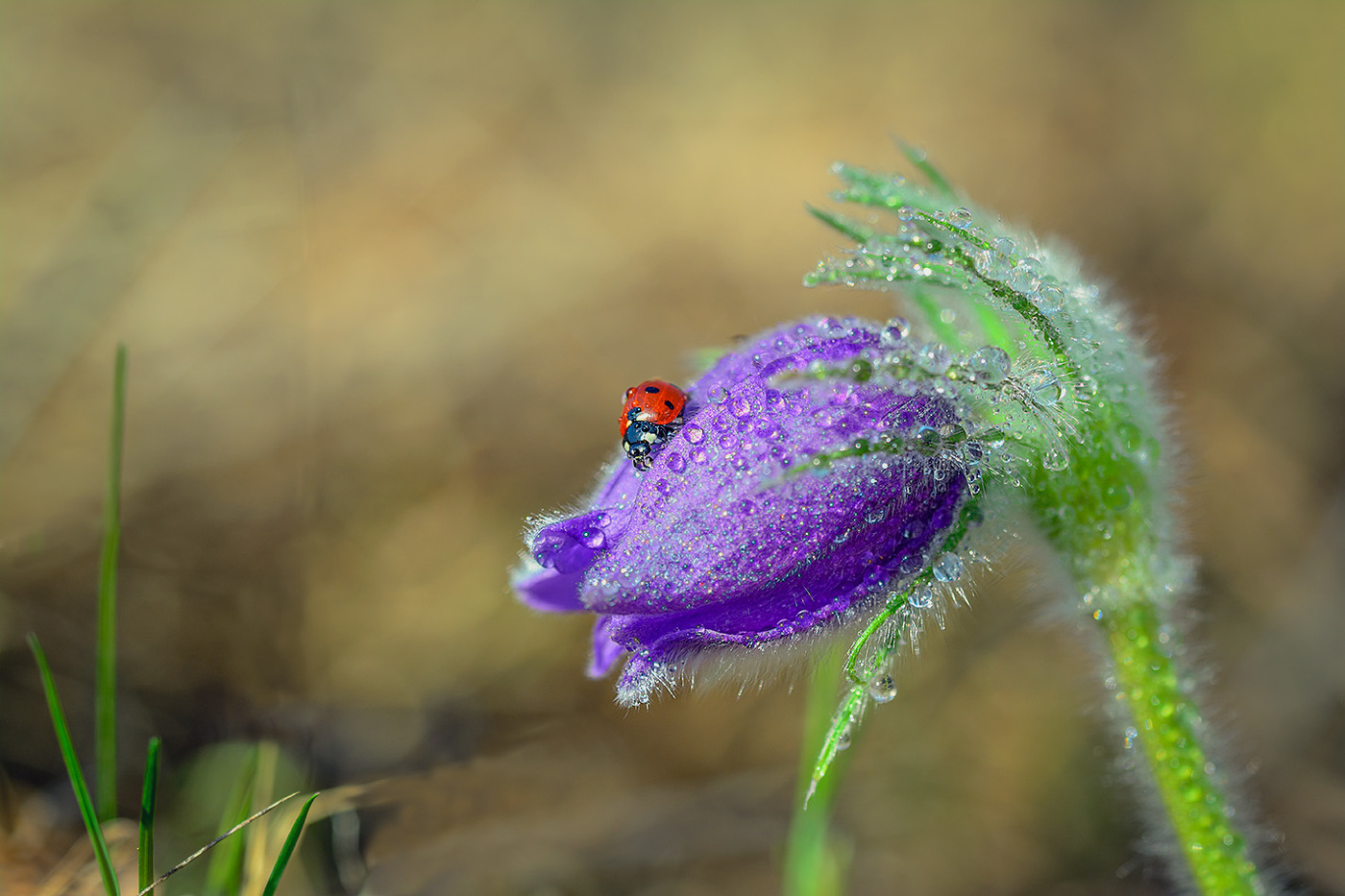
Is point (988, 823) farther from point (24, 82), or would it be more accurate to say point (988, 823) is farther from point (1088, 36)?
point (24, 82)

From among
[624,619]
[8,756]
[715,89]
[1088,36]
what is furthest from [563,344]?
[1088,36]

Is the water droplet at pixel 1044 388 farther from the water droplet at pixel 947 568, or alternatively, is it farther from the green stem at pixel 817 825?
the green stem at pixel 817 825

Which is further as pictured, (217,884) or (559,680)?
(559,680)

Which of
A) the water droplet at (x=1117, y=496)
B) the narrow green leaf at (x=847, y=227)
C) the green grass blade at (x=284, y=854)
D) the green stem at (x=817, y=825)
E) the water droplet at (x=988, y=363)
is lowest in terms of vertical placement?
the green grass blade at (x=284, y=854)

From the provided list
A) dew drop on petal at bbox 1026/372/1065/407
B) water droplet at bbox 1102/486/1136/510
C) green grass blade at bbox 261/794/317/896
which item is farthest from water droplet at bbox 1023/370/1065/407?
green grass blade at bbox 261/794/317/896

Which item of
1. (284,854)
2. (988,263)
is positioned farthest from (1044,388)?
(284,854)

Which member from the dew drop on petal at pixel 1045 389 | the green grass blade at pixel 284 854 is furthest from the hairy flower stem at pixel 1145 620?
the green grass blade at pixel 284 854

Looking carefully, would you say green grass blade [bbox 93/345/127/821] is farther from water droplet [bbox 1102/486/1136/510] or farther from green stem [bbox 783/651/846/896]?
water droplet [bbox 1102/486/1136/510]
